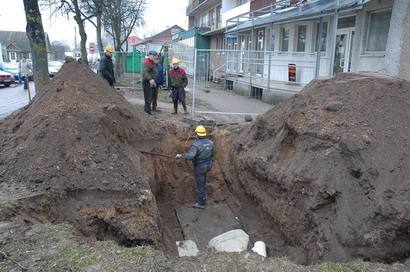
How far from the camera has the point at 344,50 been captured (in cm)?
1405

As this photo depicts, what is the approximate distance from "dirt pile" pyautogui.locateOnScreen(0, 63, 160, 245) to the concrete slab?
55.9 inches

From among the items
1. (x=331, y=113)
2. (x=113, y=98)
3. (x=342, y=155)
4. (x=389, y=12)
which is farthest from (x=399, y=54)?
(x=113, y=98)

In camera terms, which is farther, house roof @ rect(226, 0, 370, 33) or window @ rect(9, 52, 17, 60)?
window @ rect(9, 52, 17, 60)

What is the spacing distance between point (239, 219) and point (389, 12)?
8154mm

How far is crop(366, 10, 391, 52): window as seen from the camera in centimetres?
1170

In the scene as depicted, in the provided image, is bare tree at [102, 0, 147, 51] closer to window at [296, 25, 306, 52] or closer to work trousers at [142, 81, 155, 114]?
window at [296, 25, 306, 52]

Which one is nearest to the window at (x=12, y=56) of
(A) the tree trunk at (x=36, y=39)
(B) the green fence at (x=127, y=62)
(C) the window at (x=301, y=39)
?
(B) the green fence at (x=127, y=62)

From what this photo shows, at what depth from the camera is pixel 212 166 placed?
30.1 feet

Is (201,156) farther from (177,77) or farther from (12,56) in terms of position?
(12,56)

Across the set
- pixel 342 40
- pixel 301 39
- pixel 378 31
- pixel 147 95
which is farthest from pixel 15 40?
pixel 378 31

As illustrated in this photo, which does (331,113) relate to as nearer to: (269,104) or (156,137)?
(156,137)

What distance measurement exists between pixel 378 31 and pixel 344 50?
2008mm

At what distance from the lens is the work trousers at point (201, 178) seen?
8.24m

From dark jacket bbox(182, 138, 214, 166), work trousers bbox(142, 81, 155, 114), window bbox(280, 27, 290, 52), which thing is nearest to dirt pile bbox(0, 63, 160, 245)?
dark jacket bbox(182, 138, 214, 166)
